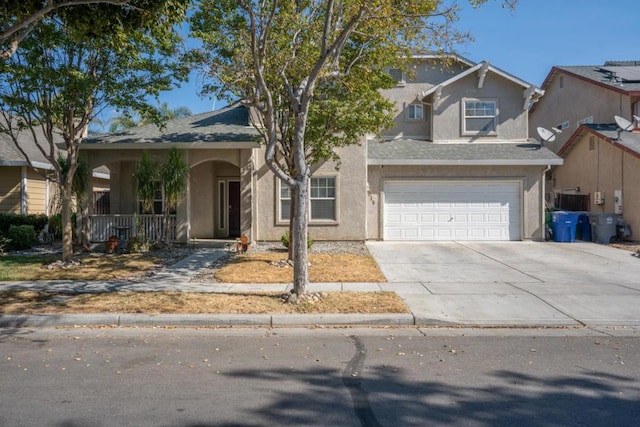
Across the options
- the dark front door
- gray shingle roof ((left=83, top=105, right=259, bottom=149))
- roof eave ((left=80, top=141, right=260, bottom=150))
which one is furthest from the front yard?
gray shingle roof ((left=83, top=105, right=259, bottom=149))

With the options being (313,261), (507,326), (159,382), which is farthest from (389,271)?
(159,382)

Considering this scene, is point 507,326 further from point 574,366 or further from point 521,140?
point 521,140

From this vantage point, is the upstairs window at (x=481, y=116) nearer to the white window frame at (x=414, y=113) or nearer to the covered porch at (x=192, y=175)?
the white window frame at (x=414, y=113)

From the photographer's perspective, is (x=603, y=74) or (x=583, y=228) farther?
(x=603, y=74)

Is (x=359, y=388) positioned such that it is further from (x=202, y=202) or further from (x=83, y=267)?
(x=202, y=202)

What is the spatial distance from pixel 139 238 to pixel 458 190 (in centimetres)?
1090

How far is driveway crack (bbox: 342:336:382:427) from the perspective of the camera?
13.1ft

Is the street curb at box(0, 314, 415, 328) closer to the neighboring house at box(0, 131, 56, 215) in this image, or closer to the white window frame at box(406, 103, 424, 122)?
the neighboring house at box(0, 131, 56, 215)

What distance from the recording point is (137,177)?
13758 mm

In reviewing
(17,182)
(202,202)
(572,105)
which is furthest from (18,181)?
(572,105)

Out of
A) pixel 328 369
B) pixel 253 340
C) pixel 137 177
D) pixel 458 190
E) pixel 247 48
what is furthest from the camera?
pixel 458 190

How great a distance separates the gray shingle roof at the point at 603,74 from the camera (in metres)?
20.6

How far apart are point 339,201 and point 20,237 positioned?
33.4ft

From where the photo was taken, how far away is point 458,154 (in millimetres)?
16797
